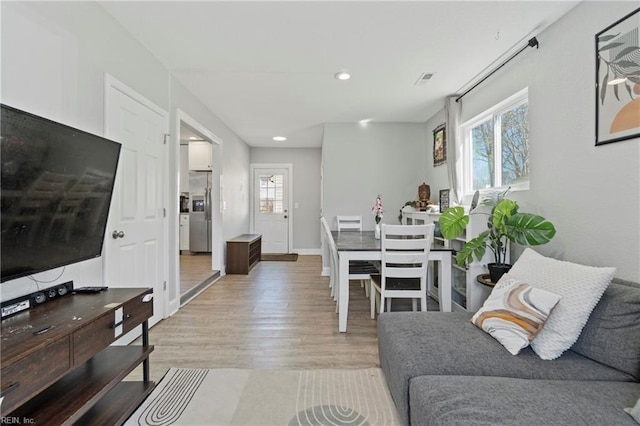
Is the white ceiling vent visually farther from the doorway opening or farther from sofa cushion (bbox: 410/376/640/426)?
the doorway opening

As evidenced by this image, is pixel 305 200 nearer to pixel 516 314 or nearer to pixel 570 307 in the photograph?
Answer: pixel 516 314

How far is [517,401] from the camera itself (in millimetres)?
1095

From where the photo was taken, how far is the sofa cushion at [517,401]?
1009 millimetres

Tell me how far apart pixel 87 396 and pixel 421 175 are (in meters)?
4.95

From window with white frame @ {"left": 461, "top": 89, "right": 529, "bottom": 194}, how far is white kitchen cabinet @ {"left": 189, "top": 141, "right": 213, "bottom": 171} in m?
5.19

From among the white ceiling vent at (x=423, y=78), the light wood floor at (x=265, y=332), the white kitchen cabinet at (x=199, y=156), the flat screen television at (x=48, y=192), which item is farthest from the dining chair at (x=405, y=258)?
the white kitchen cabinet at (x=199, y=156)

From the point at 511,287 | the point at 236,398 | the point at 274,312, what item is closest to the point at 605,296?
the point at 511,287

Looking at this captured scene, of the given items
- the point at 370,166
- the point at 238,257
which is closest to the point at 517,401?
the point at 370,166

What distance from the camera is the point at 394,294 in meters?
2.71

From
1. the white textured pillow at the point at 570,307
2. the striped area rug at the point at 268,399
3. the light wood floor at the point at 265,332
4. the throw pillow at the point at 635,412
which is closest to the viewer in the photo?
the throw pillow at the point at 635,412

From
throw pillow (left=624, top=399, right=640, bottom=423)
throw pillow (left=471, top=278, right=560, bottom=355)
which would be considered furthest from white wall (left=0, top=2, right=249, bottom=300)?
throw pillow (left=624, top=399, right=640, bottom=423)

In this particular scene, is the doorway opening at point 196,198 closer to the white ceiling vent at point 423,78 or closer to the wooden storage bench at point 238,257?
the wooden storage bench at point 238,257

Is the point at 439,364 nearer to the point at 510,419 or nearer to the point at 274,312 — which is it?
the point at 510,419

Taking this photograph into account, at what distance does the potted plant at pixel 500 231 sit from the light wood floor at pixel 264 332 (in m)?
1.15
